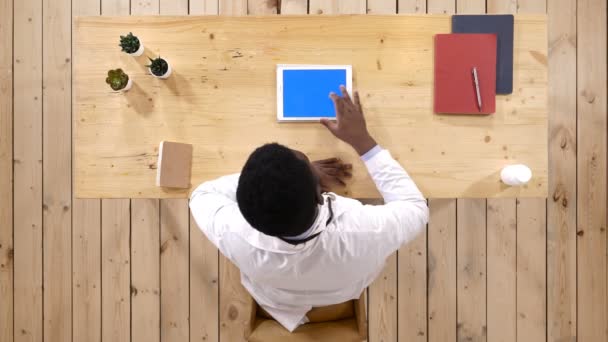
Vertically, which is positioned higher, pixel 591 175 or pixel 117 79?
pixel 117 79

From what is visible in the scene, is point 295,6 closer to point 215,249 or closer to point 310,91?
point 310,91

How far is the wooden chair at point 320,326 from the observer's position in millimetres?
1230

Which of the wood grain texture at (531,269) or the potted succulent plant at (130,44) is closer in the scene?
the potted succulent plant at (130,44)

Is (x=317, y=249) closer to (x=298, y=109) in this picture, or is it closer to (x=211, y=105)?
(x=298, y=109)

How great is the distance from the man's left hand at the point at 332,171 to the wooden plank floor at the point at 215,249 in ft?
2.73

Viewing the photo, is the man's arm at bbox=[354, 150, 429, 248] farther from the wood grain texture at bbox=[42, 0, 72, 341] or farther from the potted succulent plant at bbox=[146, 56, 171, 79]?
the wood grain texture at bbox=[42, 0, 72, 341]

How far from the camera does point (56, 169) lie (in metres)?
1.96

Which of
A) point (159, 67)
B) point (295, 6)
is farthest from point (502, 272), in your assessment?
point (159, 67)

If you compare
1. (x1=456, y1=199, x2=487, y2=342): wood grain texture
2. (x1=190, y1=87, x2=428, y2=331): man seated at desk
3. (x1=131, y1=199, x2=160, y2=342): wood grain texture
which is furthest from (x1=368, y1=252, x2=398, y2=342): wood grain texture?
(x1=131, y1=199, x2=160, y2=342): wood grain texture

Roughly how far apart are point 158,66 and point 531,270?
186cm

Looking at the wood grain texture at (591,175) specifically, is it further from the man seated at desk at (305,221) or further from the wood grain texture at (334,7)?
the man seated at desk at (305,221)

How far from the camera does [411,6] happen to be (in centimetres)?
193

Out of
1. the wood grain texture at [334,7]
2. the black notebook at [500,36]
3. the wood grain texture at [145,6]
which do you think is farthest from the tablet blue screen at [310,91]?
the wood grain texture at [145,6]

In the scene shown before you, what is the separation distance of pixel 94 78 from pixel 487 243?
1.79 metres
